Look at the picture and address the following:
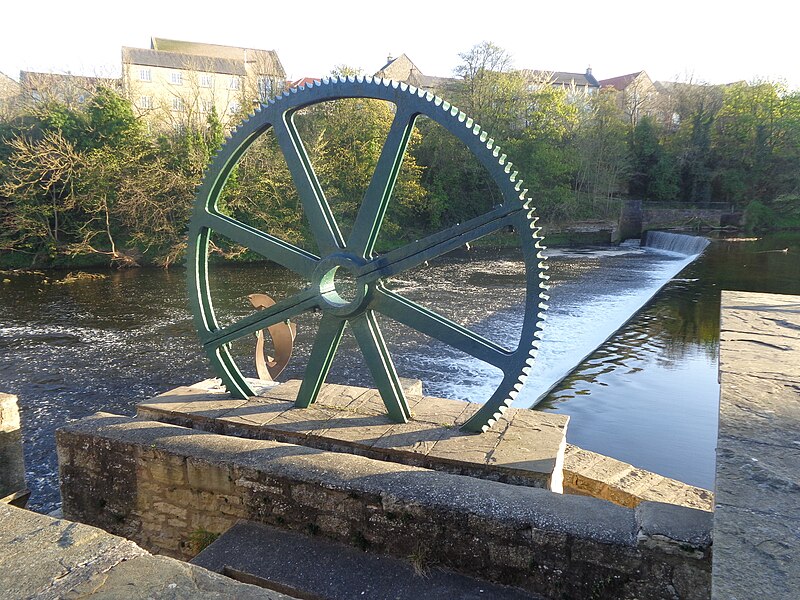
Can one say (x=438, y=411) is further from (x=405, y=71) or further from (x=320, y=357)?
(x=405, y=71)

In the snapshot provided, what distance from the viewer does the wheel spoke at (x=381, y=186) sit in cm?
430

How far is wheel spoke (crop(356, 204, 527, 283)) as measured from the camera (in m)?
4.02

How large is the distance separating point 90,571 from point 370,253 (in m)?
2.91

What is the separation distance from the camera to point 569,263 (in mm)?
23641

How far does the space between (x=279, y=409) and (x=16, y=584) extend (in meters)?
2.73

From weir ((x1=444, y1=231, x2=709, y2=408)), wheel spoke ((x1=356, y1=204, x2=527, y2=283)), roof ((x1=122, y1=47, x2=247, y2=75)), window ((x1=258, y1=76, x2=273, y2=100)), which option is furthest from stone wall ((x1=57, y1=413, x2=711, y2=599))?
roof ((x1=122, y1=47, x2=247, y2=75))

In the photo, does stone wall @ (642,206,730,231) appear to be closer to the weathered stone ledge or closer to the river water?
the river water

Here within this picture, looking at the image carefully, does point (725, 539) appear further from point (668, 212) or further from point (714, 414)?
point (668, 212)

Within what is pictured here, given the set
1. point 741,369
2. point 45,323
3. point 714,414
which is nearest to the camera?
point 741,369

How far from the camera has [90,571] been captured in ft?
7.03

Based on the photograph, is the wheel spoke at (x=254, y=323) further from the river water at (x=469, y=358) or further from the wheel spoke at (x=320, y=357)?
the river water at (x=469, y=358)

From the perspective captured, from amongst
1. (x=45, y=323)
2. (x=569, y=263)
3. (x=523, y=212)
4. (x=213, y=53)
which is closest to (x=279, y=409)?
(x=523, y=212)

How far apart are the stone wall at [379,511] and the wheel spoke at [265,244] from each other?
5.11ft

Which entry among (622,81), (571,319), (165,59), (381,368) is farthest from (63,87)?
(622,81)
